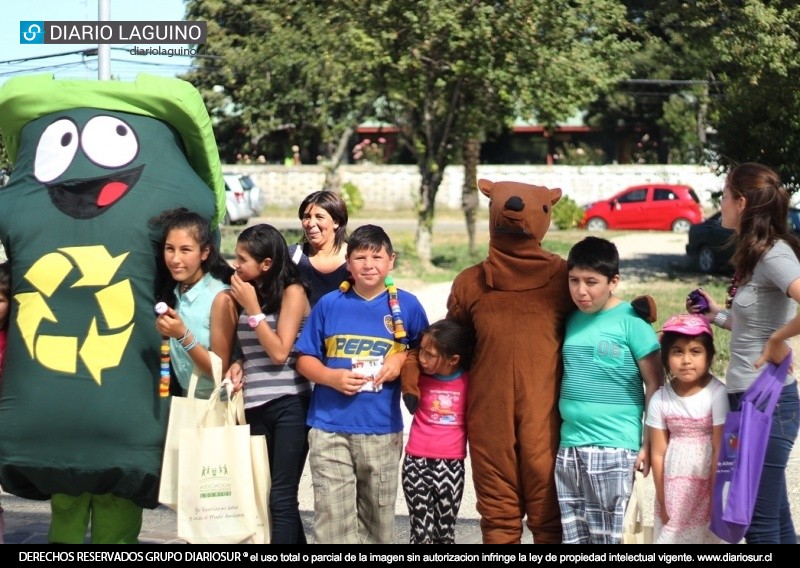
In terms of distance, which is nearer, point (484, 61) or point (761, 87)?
point (761, 87)

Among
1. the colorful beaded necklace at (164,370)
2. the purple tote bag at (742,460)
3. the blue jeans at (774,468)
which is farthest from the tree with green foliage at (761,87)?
the colorful beaded necklace at (164,370)

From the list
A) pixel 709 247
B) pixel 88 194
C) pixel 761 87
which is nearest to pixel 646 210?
pixel 709 247

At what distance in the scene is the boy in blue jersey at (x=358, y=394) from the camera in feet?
14.6

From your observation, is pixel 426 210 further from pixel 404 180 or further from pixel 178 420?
pixel 404 180

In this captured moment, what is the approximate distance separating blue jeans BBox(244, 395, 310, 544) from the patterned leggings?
0.46m

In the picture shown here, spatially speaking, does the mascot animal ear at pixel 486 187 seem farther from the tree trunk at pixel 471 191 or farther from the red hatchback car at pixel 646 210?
the red hatchback car at pixel 646 210

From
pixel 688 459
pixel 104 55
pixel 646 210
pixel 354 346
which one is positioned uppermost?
pixel 104 55

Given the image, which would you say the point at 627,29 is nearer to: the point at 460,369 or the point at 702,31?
the point at 702,31

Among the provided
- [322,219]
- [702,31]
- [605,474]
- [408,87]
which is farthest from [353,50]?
[605,474]

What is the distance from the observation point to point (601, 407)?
4.24m

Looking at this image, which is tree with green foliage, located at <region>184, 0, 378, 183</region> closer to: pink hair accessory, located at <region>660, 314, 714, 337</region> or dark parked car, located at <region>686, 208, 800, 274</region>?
dark parked car, located at <region>686, 208, 800, 274</region>

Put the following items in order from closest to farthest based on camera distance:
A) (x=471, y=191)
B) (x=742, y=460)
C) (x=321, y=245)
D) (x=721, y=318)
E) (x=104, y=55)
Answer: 1. (x=742, y=460)
2. (x=721, y=318)
3. (x=321, y=245)
4. (x=104, y=55)
5. (x=471, y=191)

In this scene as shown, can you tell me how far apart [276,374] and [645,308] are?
1.53 metres

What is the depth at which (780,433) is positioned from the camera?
420cm
